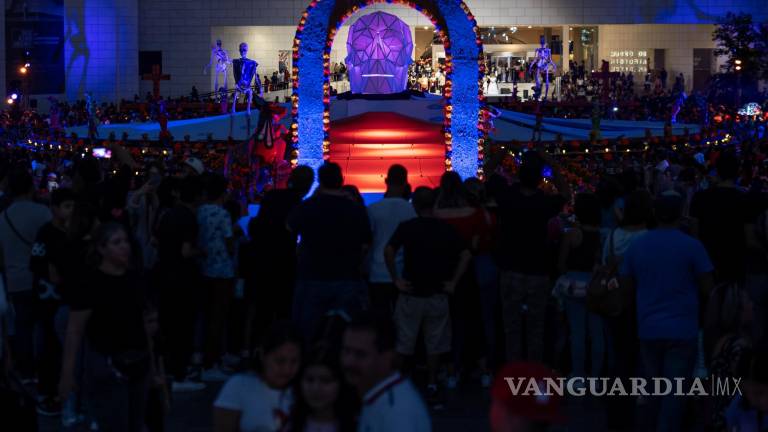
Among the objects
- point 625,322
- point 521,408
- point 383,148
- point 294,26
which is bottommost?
point 625,322

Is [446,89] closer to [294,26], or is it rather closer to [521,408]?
[521,408]

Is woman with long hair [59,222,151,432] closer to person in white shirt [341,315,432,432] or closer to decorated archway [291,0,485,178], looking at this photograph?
person in white shirt [341,315,432,432]

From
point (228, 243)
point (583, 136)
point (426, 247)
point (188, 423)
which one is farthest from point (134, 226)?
point (583, 136)

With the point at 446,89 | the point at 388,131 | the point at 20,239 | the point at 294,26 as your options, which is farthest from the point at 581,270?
the point at 294,26

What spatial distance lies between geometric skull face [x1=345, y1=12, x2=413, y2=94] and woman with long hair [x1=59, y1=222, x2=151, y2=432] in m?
17.0

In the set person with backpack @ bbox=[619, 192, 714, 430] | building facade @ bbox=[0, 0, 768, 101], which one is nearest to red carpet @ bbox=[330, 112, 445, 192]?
person with backpack @ bbox=[619, 192, 714, 430]

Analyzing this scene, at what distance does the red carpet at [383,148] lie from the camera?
57.4 ft

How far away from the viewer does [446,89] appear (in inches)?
617

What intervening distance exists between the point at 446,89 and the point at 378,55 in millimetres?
6877

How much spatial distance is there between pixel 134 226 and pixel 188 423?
1.79 meters

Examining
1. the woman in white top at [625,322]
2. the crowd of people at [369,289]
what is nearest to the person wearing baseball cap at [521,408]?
the crowd of people at [369,289]

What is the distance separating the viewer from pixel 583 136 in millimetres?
21969

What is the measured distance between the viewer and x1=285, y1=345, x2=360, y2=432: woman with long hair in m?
4.25

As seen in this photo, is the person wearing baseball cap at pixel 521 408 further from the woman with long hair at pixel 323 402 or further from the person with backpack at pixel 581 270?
the person with backpack at pixel 581 270
